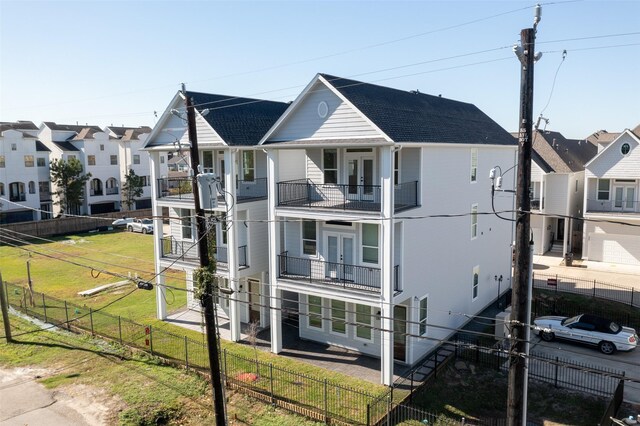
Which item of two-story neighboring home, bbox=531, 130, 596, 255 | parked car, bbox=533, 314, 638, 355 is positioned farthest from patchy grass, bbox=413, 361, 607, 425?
two-story neighboring home, bbox=531, 130, 596, 255

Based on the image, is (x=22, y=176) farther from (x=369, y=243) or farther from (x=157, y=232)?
(x=369, y=243)

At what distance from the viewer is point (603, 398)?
16.9 metres

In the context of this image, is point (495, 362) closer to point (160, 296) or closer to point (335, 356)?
point (335, 356)

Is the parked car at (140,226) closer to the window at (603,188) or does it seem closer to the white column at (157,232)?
the white column at (157,232)

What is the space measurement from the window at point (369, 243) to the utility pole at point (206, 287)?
25.2 feet

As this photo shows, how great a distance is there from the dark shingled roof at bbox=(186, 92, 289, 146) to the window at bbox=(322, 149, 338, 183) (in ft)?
11.2

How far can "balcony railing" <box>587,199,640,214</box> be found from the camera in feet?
106

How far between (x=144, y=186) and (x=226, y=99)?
45345mm

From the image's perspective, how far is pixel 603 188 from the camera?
1325 inches

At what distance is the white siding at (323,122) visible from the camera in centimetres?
1842

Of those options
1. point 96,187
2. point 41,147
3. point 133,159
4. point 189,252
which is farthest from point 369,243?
point 133,159

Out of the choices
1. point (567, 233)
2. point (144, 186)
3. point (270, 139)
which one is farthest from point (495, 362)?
point (144, 186)

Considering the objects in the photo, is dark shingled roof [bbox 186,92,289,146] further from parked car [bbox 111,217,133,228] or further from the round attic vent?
parked car [bbox 111,217,133,228]

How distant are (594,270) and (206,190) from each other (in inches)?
1084
